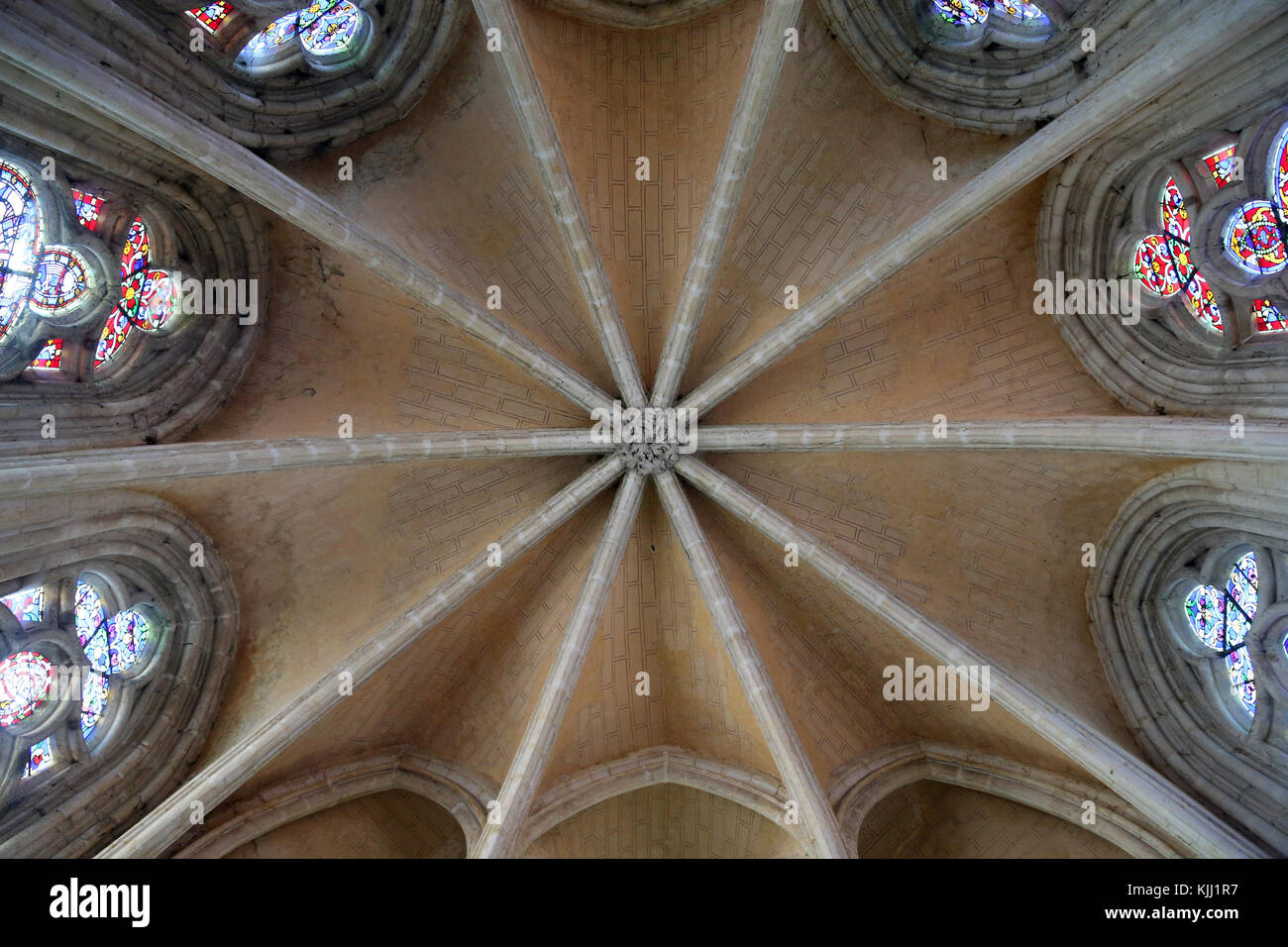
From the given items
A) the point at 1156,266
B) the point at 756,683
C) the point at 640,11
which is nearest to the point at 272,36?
the point at 640,11

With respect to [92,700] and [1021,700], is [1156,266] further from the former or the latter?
[92,700]

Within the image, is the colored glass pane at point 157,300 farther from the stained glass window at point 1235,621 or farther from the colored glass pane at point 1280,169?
the stained glass window at point 1235,621

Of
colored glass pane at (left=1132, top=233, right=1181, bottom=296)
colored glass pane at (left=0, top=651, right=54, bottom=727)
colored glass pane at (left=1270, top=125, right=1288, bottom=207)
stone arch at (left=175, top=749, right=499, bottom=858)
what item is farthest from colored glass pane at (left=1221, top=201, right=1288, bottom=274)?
colored glass pane at (left=0, top=651, right=54, bottom=727)

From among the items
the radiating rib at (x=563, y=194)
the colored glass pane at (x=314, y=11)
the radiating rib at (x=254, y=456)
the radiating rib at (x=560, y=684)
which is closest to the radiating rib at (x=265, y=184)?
the radiating rib at (x=563, y=194)

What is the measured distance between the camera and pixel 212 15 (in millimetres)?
10781

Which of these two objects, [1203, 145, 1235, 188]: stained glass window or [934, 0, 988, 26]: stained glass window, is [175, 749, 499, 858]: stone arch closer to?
[1203, 145, 1235, 188]: stained glass window

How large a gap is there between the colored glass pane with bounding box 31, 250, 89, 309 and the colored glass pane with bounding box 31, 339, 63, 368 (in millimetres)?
359

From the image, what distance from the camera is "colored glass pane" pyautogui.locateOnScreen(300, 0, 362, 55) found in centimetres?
1147

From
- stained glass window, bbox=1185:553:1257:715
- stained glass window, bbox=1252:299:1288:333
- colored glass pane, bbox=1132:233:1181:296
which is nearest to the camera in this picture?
stained glass window, bbox=1252:299:1288:333

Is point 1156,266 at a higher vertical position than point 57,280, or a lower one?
lower

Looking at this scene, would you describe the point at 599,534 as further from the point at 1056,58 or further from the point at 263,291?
the point at 1056,58

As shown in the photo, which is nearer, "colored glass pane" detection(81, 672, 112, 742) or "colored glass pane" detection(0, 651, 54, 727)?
"colored glass pane" detection(0, 651, 54, 727)

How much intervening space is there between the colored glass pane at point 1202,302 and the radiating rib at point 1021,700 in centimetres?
405

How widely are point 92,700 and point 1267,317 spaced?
1199cm
